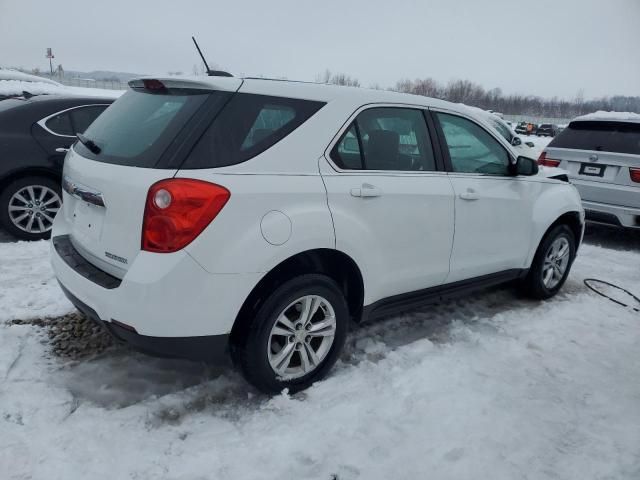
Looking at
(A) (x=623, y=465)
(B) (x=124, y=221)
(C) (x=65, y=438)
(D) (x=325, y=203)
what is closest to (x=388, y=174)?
(D) (x=325, y=203)

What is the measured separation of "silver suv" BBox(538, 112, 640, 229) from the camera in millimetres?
6180

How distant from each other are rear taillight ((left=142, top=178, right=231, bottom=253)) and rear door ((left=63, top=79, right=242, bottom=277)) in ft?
0.17

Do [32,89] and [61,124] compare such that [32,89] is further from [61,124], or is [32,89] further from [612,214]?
[612,214]

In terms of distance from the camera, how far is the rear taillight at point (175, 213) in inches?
88.7

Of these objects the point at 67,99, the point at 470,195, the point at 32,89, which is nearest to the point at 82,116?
the point at 67,99

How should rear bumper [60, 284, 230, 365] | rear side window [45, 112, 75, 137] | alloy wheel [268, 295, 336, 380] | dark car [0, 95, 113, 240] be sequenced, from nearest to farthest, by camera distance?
rear bumper [60, 284, 230, 365] → alloy wheel [268, 295, 336, 380] → dark car [0, 95, 113, 240] → rear side window [45, 112, 75, 137]

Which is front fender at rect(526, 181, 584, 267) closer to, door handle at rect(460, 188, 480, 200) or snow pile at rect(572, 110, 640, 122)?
door handle at rect(460, 188, 480, 200)

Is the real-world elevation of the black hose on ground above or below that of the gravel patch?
above

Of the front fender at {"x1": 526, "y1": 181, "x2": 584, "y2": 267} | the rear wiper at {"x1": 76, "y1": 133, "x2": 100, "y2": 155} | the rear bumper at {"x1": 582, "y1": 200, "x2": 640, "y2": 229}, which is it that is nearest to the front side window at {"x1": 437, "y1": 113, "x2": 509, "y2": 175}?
the front fender at {"x1": 526, "y1": 181, "x2": 584, "y2": 267}

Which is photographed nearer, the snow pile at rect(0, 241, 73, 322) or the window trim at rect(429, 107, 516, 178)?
the window trim at rect(429, 107, 516, 178)

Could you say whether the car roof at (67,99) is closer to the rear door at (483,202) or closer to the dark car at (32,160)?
the dark car at (32,160)

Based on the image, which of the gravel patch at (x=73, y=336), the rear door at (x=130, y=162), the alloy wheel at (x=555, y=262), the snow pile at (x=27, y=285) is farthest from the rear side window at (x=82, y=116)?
the alloy wheel at (x=555, y=262)

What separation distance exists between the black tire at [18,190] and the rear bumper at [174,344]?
11.2ft

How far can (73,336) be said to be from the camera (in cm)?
338
